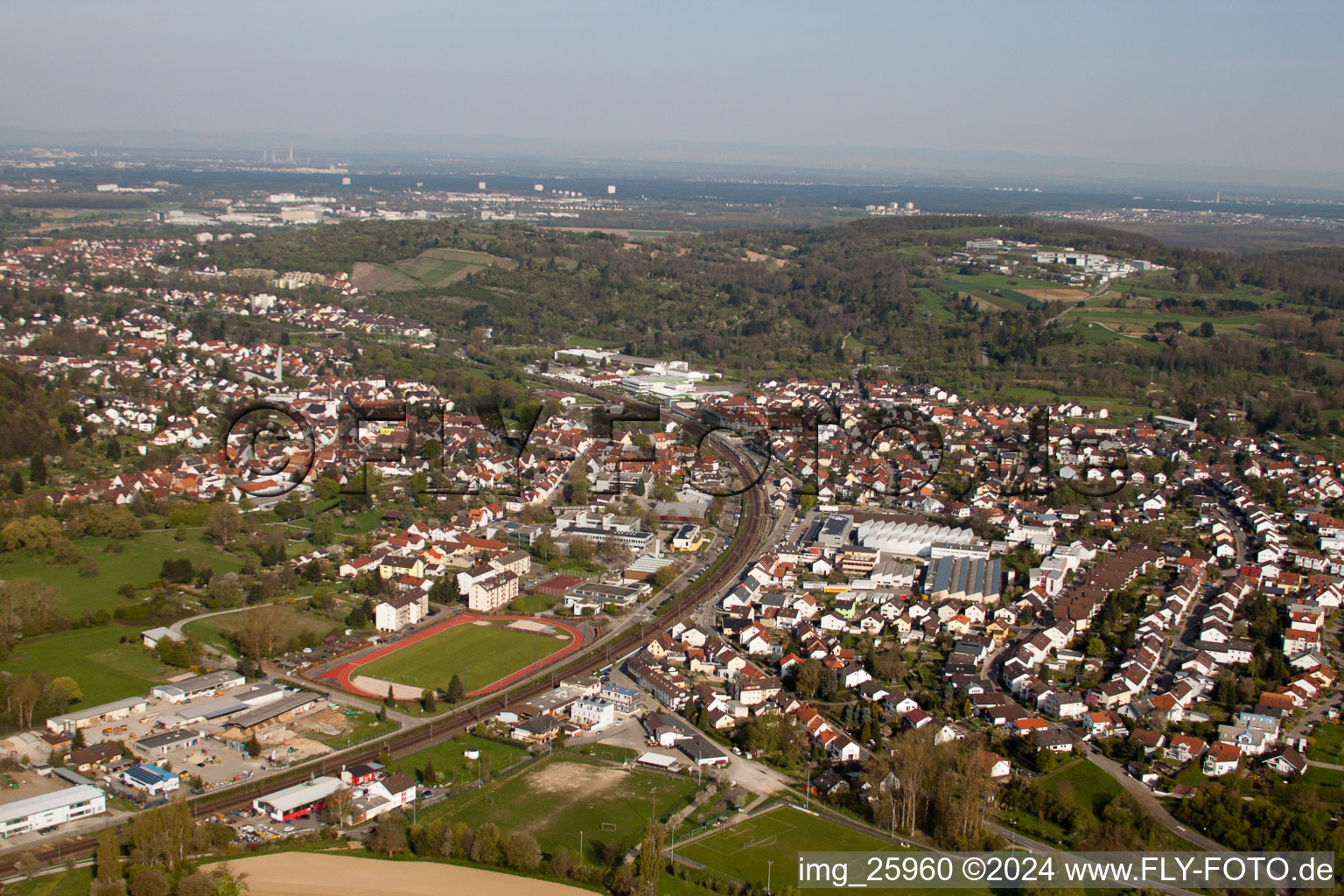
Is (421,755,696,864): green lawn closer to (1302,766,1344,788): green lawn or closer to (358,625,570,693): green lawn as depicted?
(358,625,570,693): green lawn

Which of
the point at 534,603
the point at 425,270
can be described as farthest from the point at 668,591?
the point at 425,270

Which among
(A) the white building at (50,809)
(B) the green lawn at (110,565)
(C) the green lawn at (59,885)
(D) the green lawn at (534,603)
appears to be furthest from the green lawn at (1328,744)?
(B) the green lawn at (110,565)

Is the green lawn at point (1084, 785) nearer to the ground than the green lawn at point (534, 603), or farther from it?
farther from it

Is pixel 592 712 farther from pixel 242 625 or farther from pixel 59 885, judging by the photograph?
pixel 59 885

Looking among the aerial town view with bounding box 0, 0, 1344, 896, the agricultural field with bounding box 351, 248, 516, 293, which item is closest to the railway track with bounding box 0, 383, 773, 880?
the aerial town view with bounding box 0, 0, 1344, 896

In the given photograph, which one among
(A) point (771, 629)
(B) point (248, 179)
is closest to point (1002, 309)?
(A) point (771, 629)

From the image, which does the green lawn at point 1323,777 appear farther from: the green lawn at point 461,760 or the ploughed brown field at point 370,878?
the green lawn at point 461,760
